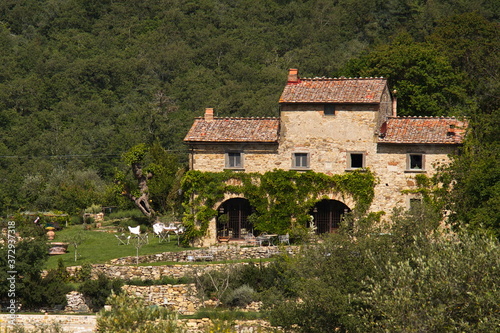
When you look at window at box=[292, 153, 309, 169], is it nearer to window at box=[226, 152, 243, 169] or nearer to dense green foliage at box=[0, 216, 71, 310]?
window at box=[226, 152, 243, 169]

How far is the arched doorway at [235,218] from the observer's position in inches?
1551

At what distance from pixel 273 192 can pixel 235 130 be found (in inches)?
128

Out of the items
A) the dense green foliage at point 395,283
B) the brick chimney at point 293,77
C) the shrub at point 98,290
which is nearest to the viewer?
the dense green foliage at point 395,283

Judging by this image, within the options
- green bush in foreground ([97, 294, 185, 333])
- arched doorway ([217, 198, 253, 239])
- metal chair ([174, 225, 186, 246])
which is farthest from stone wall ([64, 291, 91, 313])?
green bush in foreground ([97, 294, 185, 333])

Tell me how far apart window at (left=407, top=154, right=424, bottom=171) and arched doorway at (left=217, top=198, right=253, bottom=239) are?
734 centimetres

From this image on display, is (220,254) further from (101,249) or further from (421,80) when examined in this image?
(421,80)

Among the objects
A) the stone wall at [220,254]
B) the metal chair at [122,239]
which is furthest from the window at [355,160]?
the metal chair at [122,239]

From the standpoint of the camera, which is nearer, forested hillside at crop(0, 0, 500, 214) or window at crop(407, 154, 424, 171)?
window at crop(407, 154, 424, 171)

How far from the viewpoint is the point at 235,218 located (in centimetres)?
3959

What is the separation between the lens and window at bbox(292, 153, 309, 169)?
126 ft

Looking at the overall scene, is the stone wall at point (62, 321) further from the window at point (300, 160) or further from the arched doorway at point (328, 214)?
the arched doorway at point (328, 214)

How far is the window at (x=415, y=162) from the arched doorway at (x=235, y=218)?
24.1 feet

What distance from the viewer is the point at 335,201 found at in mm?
39125

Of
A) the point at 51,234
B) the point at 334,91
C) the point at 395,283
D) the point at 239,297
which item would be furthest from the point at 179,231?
the point at 395,283
